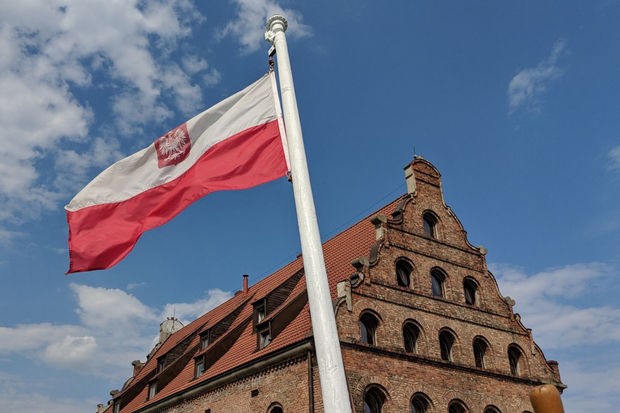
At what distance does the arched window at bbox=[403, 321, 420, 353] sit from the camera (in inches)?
851

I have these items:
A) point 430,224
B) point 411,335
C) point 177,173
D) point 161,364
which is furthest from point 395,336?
point 161,364

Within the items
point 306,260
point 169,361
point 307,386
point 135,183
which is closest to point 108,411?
point 169,361

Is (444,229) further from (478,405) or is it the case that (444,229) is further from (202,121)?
(202,121)

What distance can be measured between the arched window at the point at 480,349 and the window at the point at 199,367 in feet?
39.1

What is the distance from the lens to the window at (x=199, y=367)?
87.8ft

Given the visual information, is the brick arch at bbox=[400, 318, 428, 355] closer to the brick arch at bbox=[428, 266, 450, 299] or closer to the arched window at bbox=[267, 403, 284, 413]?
the brick arch at bbox=[428, 266, 450, 299]

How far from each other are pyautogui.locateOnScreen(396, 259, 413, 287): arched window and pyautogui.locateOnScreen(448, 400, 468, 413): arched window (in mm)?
4579

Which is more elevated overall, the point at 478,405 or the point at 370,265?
the point at 370,265

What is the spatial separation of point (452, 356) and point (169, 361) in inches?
641

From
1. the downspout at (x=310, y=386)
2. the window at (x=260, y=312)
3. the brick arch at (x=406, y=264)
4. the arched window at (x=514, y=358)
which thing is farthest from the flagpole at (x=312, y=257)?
the arched window at (x=514, y=358)

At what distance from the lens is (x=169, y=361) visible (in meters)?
32.0

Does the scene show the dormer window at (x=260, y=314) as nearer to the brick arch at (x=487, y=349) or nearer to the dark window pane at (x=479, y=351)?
the brick arch at (x=487, y=349)

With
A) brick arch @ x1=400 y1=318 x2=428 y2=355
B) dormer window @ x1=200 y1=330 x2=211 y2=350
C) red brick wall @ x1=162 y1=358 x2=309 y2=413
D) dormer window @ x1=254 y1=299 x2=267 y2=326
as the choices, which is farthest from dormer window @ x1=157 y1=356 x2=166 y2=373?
brick arch @ x1=400 y1=318 x2=428 y2=355

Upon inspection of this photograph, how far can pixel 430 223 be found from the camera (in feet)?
83.6
